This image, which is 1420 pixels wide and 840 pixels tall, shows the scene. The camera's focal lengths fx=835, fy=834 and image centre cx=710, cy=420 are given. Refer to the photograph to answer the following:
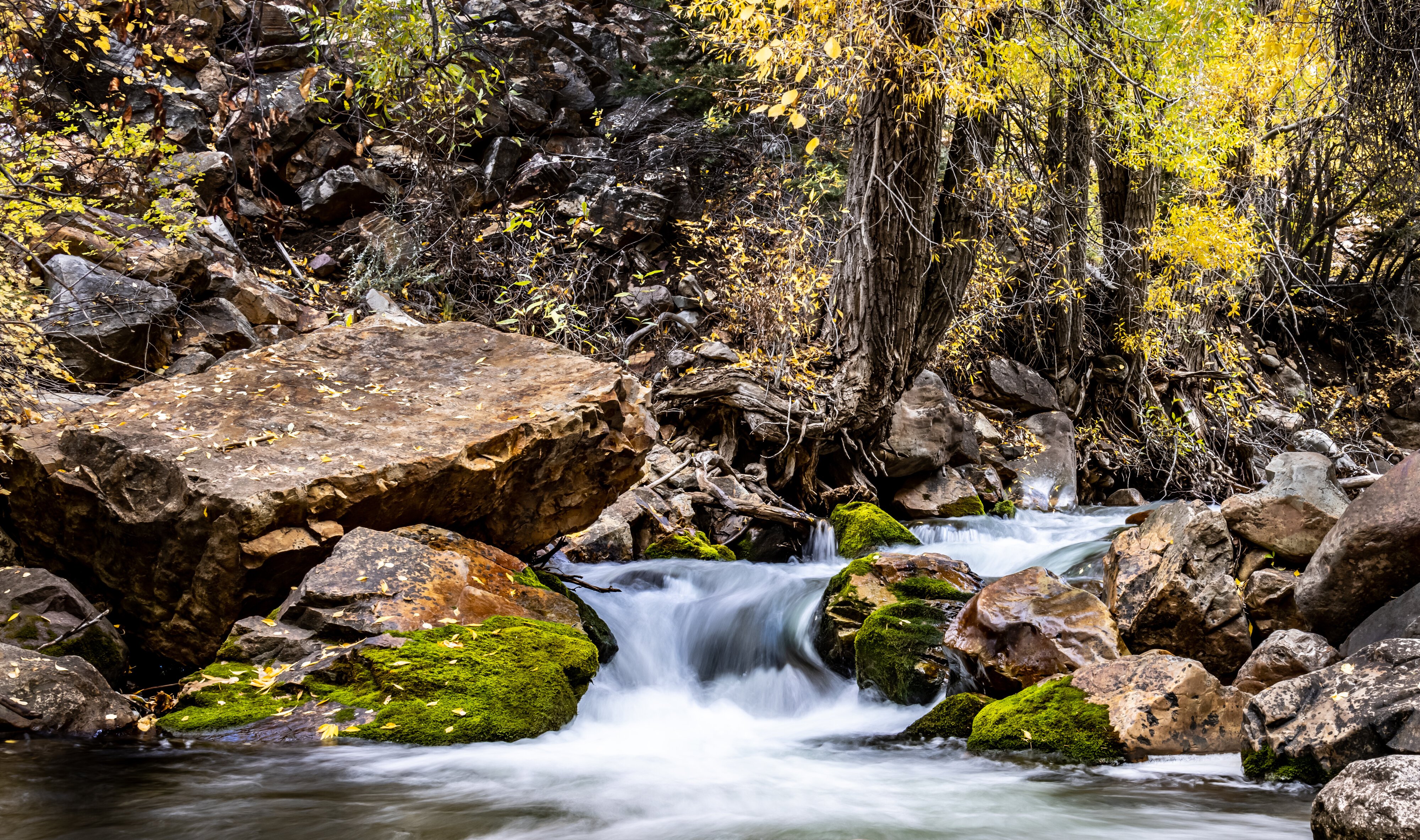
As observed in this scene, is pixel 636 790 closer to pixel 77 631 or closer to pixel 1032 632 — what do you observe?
pixel 1032 632

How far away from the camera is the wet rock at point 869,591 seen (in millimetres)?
5980

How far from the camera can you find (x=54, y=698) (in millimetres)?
3783

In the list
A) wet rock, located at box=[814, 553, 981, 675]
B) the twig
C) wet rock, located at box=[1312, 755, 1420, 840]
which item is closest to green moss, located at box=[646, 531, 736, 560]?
Result: wet rock, located at box=[814, 553, 981, 675]

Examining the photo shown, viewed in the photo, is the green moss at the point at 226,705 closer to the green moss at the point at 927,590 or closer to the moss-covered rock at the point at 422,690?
the moss-covered rock at the point at 422,690

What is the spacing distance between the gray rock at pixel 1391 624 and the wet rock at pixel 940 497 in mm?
5717

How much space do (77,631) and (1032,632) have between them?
5.28 m

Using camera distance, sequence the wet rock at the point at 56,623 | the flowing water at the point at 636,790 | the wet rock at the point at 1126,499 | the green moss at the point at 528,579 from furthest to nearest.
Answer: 1. the wet rock at the point at 1126,499
2. the green moss at the point at 528,579
3. the wet rock at the point at 56,623
4. the flowing water at the point at 636,790

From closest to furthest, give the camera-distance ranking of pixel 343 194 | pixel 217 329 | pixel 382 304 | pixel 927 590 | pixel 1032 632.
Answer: pixel 1032 632 → pixel 927 590 → pixel 217 329 → pixel 382 304 → pixel 343 194

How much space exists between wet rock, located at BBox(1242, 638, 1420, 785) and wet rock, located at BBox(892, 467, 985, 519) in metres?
6.30

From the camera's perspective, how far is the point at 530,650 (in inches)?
178

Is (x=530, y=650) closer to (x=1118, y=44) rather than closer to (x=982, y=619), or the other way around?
(x=982, y=619)

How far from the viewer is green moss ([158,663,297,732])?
3898 millimetres

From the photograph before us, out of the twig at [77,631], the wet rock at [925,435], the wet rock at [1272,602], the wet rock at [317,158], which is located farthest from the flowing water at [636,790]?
the wet rock at [317,158]

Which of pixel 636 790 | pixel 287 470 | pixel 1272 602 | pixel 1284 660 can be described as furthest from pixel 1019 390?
pixel 287 470
